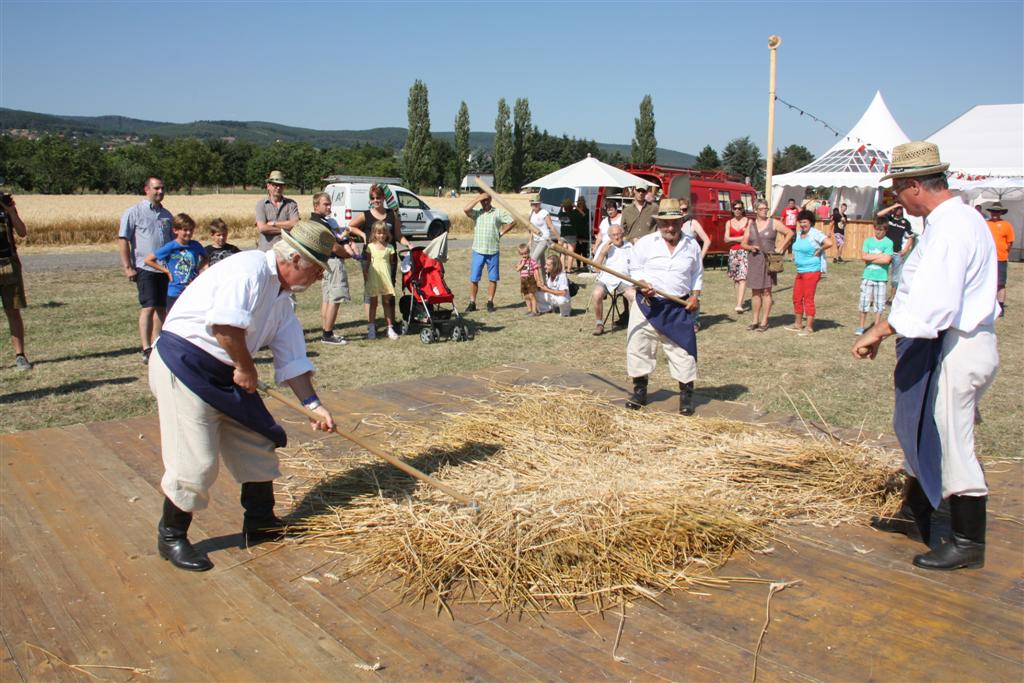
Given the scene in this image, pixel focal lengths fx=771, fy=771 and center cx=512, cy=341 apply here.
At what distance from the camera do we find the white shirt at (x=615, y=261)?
32.5ft

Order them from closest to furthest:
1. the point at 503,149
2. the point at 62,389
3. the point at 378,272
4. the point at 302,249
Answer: the point at 302,249
the point at 62,389
the point at 378,272
the point at 503,149

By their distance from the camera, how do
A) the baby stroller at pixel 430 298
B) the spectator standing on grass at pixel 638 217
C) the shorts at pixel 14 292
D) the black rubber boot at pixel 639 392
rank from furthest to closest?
the spectator standing on grass at pixel 638 217
the baby stroller at pixel 430 298
the shorts at pixel 14 292
the black rubber boot at pixel 639 392

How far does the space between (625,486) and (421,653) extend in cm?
159

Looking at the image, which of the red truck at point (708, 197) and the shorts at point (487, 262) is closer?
the shorts at point (487, 262)

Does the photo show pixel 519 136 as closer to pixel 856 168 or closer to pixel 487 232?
pixel 856 168

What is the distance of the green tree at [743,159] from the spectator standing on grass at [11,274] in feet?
188

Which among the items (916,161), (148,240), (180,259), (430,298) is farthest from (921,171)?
(148,240)

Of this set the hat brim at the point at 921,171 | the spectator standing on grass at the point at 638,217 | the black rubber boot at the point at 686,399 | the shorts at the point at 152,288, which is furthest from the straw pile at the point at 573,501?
the spectator standing on grass at the point at 638,217

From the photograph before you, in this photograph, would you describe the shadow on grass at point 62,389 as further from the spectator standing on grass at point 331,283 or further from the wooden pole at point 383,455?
the wooden pole at point 383,455

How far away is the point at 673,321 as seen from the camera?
608 centimetres

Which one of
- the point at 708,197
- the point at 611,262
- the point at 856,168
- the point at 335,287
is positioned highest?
the point at 856,168

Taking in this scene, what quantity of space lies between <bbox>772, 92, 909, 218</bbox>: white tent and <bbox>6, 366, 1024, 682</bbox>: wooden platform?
66.7 ft

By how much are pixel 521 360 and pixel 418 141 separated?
64.4 m

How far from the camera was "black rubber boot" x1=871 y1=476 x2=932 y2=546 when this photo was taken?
3.83 m
